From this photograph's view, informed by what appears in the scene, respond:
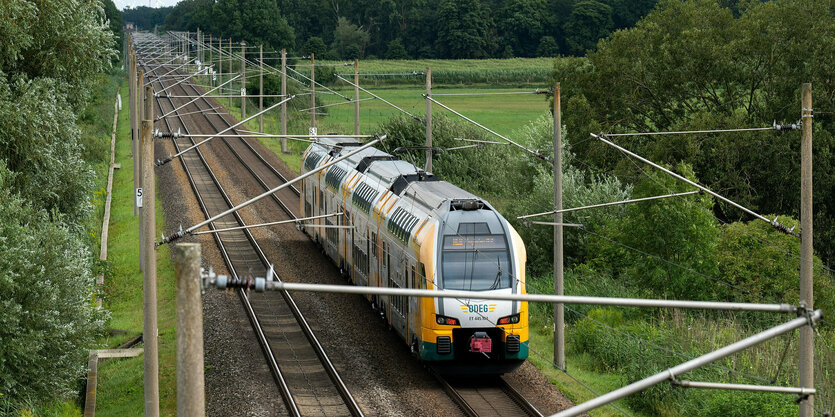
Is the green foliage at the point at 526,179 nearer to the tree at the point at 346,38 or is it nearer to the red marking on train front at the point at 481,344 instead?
the red marking on train front at the point at 481,344

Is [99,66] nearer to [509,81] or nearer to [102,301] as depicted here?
[102,301]

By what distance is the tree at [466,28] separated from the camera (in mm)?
135250

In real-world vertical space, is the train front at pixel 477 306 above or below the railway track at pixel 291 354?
above

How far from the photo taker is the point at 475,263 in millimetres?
20359

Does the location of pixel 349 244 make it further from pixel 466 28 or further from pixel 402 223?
pixel 466 28

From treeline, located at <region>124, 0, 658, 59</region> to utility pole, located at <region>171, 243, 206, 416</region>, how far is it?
379 ft

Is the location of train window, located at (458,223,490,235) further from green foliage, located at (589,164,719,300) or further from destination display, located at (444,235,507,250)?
green foliage, located at (589,164,719,300)

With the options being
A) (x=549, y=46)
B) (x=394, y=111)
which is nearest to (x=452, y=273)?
(x=394, y=111)

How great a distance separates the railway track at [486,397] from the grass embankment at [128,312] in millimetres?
5959

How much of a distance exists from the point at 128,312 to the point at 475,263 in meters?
13.8

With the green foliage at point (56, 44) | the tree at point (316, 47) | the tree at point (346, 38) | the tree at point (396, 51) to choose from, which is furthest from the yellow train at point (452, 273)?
the tree at point (346, 38)

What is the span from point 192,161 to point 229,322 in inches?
1294

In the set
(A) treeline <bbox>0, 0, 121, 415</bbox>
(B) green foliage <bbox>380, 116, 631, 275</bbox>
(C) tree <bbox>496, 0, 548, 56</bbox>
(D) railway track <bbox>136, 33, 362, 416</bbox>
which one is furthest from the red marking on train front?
(C) tree <bbox>496, 0, 548, 56</bbox>

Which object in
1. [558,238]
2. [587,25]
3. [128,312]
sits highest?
[587,25]
